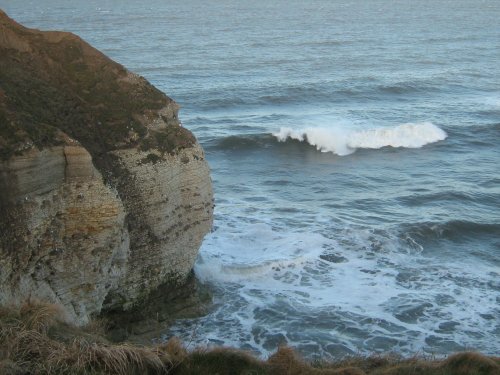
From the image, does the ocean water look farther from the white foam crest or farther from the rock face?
the rock face

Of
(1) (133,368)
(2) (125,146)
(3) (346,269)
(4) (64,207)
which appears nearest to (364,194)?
(3) (346,269)

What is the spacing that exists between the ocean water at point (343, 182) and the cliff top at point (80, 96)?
14.0 feet

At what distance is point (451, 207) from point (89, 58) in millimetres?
13871

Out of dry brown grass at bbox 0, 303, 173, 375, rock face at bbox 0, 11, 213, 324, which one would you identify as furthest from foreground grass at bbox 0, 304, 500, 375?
rock face at bbox 0, 11, 213, 324

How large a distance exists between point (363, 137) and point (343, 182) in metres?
7.17

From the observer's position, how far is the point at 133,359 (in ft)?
32.9

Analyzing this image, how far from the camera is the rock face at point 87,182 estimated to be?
13094 millimetres

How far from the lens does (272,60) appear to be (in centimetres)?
5444

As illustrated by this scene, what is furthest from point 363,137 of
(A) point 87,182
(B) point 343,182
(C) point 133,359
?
(C) point 133,359

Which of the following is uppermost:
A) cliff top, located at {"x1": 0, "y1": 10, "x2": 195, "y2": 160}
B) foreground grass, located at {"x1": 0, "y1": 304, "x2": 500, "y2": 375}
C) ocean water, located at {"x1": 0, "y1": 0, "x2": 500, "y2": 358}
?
cliff top, located at {"x1": 0, "y1": 10, "x2": 195, "y2": 160}

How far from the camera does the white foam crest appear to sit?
3344 centimetres

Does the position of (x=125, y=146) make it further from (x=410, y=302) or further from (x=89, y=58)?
(x=410, y=302)

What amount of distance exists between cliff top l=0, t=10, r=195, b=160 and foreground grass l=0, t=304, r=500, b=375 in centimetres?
444

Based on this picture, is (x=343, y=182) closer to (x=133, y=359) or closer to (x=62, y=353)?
(x=133, y=359)
